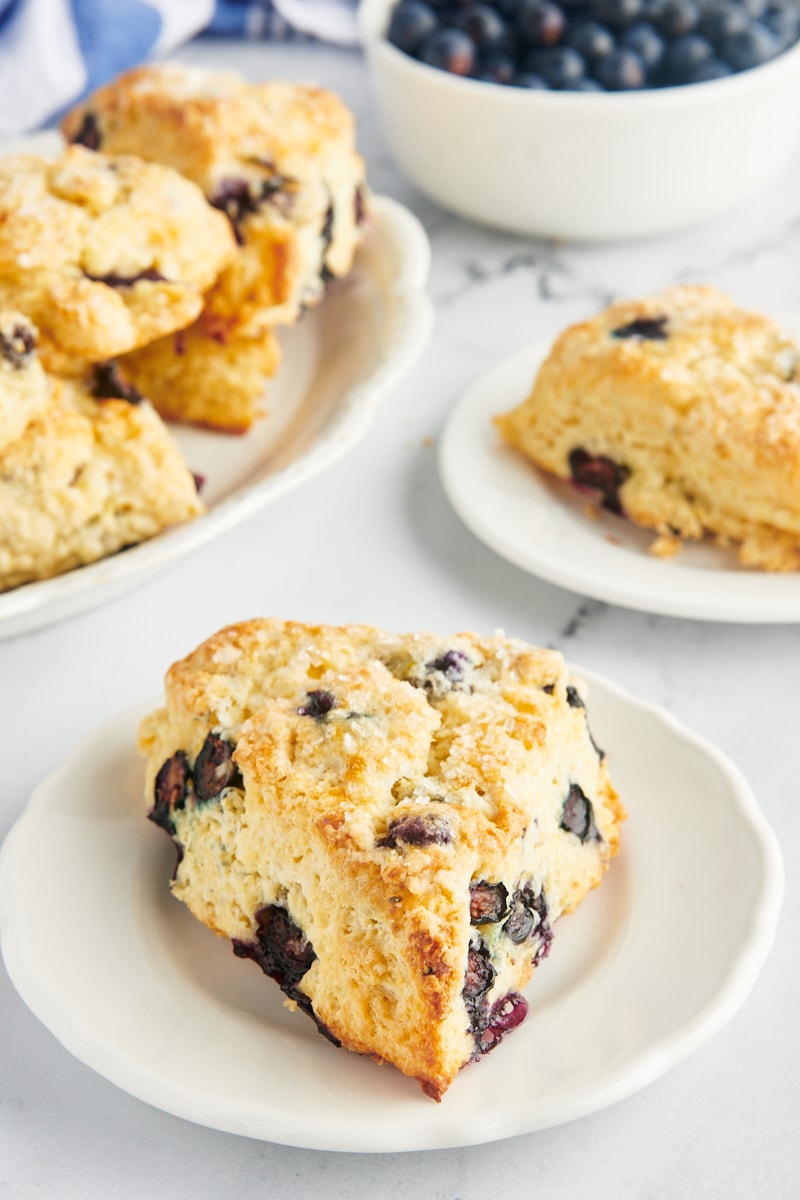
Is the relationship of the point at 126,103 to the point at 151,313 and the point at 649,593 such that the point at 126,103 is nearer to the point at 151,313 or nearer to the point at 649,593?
the point at 151,313

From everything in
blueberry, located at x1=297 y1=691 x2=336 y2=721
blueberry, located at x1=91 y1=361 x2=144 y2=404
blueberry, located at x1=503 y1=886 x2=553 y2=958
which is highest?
blueberry, located at x1=297 y1=691 x2=336 y2=721

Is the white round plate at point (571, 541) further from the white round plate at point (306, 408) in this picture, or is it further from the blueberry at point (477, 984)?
the blueberry at point (477, 984)

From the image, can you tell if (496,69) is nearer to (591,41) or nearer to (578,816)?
(591,41)

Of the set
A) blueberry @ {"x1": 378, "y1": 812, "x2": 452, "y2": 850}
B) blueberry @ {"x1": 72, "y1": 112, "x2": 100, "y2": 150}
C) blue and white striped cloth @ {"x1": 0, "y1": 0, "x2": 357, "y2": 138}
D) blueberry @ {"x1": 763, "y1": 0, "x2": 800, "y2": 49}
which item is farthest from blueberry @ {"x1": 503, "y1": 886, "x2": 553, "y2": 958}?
blue and white striped cloth @ {"x1": 0, "y1": 0, "x2": 357, "y2": 138}

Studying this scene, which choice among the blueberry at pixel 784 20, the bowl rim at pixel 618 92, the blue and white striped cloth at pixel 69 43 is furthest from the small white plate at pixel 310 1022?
the blue and white striped cloth at pixel 69 43

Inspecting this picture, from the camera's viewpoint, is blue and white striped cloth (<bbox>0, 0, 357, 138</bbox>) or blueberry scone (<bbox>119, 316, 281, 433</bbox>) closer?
blueberry scone (<bbox>119, 316, 281, 433</bbox>)

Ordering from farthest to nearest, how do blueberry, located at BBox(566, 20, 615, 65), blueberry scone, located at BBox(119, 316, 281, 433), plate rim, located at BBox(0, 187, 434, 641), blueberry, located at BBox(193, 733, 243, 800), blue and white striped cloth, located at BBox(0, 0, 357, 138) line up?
blue and white striped cloth, located at BBox(0, 0, 357, 138) → blueberry, located at BBox(566, 20, 615, 65) → blueberry scone, located at BBox(119, 316, 281, 433) → plate rim, located at BBox(0, 187, 434, 641) → blueberry, located at BBox(193, 733, 243, 800)

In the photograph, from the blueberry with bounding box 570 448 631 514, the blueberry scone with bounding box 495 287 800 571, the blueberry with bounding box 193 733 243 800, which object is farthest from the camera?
the blueberry with bounding box 570 448 631 514

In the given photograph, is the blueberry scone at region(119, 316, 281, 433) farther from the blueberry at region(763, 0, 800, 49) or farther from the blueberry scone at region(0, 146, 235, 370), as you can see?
the blueberry at region(763, 0, 800, 49)
